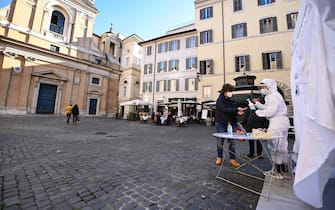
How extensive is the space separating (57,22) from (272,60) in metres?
27.1

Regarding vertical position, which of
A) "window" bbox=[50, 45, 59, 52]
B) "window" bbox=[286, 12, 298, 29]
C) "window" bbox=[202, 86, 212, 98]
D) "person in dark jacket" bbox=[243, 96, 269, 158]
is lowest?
"person in dark jacket" bbox=[243, 96, 269, 158]

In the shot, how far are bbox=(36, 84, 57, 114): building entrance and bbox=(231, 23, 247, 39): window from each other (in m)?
22.8

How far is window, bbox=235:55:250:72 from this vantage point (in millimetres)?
15628

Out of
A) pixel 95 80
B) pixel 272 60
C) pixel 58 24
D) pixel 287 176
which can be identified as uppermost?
pixel 58 24

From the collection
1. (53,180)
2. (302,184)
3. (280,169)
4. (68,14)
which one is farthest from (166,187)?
(68,14)

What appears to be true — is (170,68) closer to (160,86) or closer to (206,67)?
(160,86)

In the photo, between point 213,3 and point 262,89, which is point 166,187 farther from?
point 213,3

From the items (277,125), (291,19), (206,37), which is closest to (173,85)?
(206,37)

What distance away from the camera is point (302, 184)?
1.50 metres

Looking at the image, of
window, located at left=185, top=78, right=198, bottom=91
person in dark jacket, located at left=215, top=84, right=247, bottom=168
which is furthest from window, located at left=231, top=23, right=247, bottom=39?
person in dark jacket, located at left=215, top=84, right=247, bottom=168

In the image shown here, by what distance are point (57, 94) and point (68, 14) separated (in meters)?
11.6

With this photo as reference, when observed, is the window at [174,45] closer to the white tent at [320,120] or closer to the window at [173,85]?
the window at [173,85]

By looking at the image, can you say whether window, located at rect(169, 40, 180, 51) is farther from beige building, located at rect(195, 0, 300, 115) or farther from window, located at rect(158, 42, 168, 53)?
beige building, located at rect(195, 0, 300, 115)

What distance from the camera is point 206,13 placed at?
18.6 m
